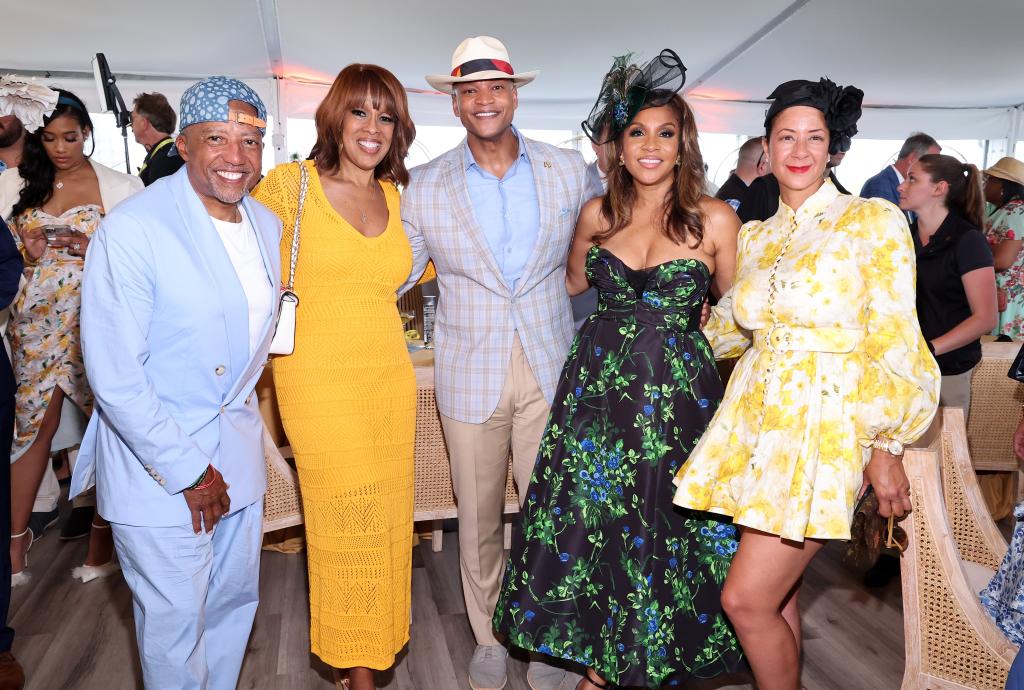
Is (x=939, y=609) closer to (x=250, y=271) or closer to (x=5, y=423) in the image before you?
(x=250, y=271)

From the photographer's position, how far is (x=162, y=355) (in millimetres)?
1774

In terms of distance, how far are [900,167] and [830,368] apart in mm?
3586

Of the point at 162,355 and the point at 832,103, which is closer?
the point at 162,355

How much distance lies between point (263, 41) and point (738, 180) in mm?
5235

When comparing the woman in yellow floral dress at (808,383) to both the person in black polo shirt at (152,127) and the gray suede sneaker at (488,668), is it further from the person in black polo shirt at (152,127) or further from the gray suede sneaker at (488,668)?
the person in black polo shirt at (152,127)

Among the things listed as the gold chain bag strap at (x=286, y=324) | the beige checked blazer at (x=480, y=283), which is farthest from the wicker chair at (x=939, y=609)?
the gold chain bag strap at (x=286, y=324)

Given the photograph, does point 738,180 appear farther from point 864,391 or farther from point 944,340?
point 864,391

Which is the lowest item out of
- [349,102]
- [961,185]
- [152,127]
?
[961,185]

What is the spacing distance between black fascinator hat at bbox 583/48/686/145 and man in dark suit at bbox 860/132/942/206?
7.76 ft

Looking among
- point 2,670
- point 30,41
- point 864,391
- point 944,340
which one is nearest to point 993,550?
point 864,391

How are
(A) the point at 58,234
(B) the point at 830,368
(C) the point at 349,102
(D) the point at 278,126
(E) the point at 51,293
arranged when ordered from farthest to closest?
(D) the point at 278,126, (E) the point at 51,293, (A) the point at 58,234, (C) the point at 349,102, (B) the point at 830,368

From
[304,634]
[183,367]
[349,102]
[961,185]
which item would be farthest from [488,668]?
[961,185]

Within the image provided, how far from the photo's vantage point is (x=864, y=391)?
6.15 ft

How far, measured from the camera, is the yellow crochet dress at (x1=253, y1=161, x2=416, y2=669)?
2.28 meters
